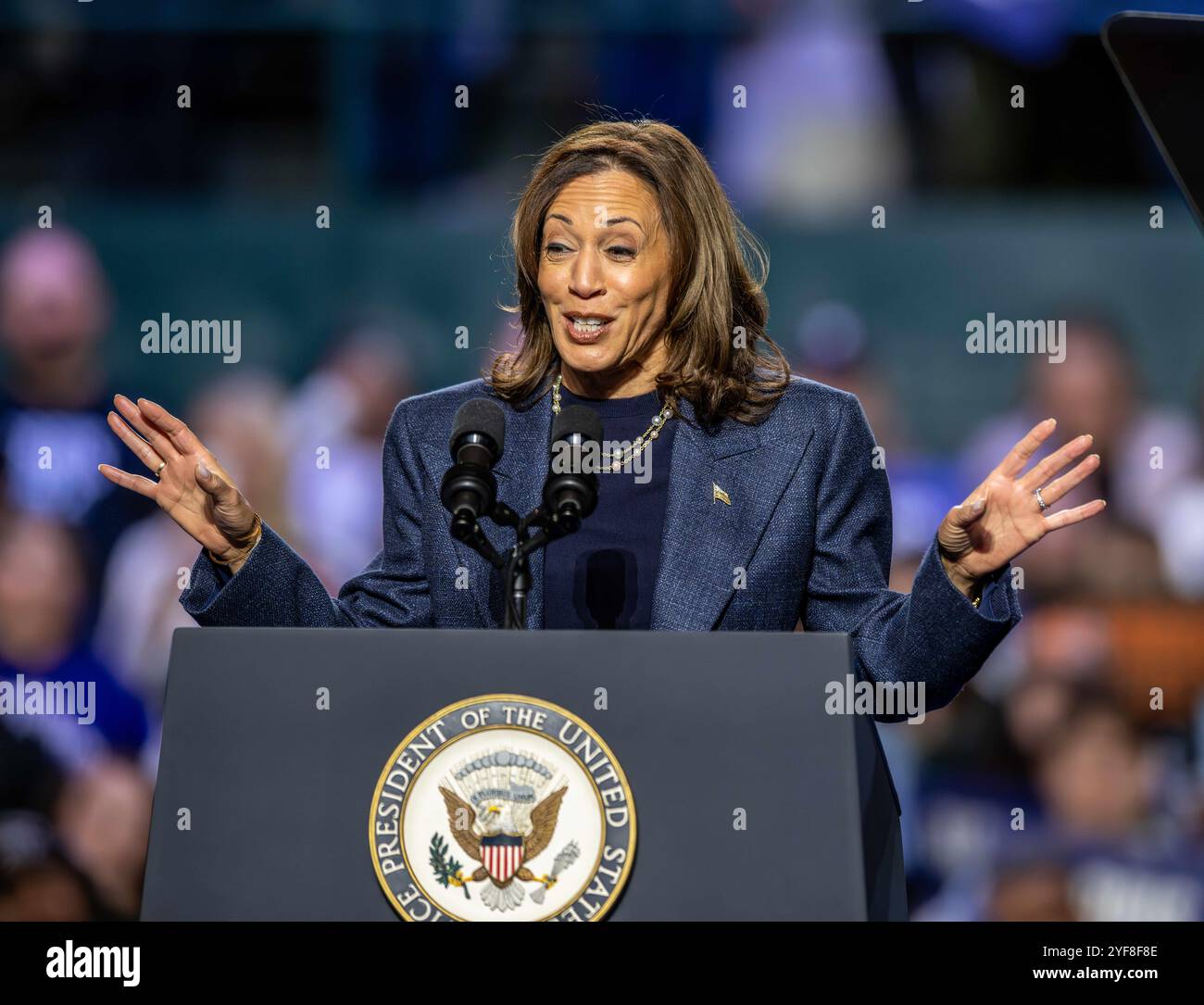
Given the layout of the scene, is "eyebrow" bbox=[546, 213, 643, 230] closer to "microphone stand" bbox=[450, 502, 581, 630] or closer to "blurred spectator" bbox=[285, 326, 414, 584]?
"microphone stand" bbox=[450, 502, 581, 630]

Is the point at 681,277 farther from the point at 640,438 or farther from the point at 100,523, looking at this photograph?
the point at 100,523

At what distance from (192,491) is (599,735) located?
0.74 metres

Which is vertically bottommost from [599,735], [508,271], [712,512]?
[599,735]

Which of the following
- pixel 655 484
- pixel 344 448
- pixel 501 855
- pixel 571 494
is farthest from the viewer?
pixel 344 448

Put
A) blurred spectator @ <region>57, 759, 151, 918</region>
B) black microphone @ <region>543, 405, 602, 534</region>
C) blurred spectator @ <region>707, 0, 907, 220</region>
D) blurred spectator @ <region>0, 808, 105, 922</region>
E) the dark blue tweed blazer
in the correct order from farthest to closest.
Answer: blurred spectator @ <region>707, 0, 907, 220</region> → blurred spectator @ <region>57, 759, 151, 918</region> → blurred spectator @ <region>0, 808, 105, 922</region> → the dark blue tweed blazer → black microphone @ <region>543, 405, 602, 534</region>

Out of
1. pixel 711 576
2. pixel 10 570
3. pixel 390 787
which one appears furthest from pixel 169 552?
pixel 390 787

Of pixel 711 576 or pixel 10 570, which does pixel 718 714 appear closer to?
pixel 711 576

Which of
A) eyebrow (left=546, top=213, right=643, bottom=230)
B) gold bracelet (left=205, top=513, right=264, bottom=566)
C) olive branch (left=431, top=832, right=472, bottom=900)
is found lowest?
olive branch (left=431, top=832, right=472, bottom=900)

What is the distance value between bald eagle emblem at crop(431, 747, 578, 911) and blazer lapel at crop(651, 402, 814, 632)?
20.2 inches

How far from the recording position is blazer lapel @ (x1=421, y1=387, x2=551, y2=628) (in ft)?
6.85

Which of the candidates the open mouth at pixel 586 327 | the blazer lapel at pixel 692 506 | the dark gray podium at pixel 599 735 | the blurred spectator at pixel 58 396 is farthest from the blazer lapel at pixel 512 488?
the blurred spectator at pixel 58 396

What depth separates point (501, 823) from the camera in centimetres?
150

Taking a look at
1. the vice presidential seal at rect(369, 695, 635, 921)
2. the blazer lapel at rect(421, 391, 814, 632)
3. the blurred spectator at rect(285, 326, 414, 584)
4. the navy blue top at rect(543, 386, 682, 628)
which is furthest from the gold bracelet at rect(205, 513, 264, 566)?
the blurred spectator at rect(285, 326, 414, 584)

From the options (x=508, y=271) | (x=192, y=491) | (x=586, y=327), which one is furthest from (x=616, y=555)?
(x=508, y=271)
